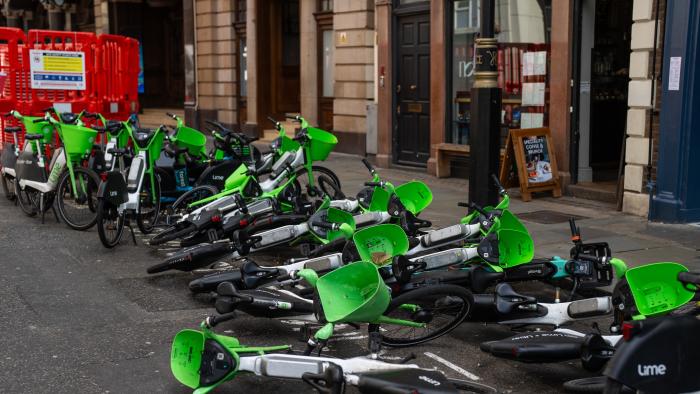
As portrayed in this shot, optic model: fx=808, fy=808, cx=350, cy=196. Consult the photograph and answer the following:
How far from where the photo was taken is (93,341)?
553 centimetres

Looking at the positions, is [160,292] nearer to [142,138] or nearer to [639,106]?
[142,138]

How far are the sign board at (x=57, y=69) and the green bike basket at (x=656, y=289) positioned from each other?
35.7 feet

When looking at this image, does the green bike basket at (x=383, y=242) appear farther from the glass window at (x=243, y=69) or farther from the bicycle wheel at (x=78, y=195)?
the glass window at (x=243, y=69)

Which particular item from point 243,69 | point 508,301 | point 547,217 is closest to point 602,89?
point 547,217

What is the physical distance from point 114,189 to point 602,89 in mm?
7584

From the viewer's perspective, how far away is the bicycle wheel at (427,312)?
515 cm

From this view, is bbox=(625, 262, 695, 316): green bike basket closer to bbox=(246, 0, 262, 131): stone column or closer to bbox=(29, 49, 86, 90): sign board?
bbox=(29, 49, 86, 90): sign board

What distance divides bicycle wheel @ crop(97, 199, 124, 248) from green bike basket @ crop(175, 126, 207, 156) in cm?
176

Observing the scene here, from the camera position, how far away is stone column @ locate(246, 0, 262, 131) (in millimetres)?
19812

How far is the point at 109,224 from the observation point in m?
8.64

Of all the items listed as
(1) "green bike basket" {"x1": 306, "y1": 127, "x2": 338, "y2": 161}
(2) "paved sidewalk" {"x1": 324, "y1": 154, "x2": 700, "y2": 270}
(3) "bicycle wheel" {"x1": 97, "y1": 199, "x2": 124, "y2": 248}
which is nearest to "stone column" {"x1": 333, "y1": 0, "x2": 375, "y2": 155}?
(2) "paved sidewalk" {"x1": 324, "y1": 154, "x2": 700, "y2": 270}

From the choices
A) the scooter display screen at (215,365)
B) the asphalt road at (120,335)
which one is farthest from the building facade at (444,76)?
the scooter display screen at (215,365)

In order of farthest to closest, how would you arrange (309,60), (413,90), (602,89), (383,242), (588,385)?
1. (309,60)
2. (413,90)
3. (602,89)
4. (383,242)
5. (588,385)

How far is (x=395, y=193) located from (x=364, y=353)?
2549mm
